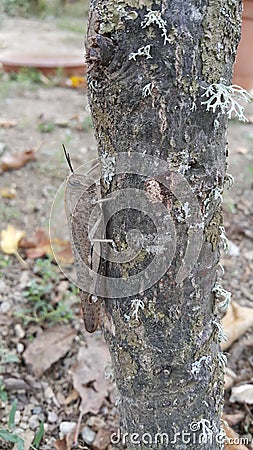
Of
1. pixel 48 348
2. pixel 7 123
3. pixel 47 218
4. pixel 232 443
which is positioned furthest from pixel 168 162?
pixel 7 123

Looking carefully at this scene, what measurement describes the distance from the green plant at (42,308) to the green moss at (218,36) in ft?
3.17

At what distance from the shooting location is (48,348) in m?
1.51

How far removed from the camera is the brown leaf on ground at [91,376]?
4.48 ft

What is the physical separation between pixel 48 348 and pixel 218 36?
3.31 feet

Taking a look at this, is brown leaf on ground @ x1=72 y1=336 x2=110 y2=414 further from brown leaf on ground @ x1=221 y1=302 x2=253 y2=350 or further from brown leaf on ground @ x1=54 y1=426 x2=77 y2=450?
brown leaf on ground @ x1=221 y1=302 x2=253 y2=350

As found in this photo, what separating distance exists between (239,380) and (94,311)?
25.2 inches

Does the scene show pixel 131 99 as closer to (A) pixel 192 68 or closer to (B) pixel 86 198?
(A) pixel 192 68

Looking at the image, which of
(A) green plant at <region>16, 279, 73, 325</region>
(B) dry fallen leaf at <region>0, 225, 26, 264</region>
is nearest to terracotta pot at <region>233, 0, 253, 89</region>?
(B) dry fallen leaf at <region>0, 225, 26, 264</region>

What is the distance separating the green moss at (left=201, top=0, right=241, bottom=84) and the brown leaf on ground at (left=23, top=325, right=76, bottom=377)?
0.96m

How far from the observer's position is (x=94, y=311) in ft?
3.11

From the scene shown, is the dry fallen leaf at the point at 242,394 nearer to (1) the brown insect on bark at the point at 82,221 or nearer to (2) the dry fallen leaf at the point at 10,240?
(1) the brown insect on bark at the point at 82,221

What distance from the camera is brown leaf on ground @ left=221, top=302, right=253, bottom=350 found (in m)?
1.52

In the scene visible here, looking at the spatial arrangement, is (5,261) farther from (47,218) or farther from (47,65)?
(47,65)

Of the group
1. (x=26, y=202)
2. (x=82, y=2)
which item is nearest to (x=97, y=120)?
(x=26, y=202)
